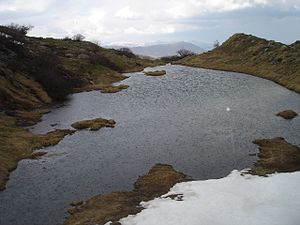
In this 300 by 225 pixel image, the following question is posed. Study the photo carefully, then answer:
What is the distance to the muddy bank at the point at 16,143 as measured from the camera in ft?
145

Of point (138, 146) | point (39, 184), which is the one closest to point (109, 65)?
point (138, 146)

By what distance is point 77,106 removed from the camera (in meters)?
77.3

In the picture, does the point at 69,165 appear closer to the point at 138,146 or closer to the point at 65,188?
the point at 65,188

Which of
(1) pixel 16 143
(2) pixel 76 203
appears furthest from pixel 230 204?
(1) pixel 16 143

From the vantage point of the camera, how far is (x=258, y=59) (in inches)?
4523

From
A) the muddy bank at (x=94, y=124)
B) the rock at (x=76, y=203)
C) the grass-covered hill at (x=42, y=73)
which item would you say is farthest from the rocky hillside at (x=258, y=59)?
the rock at (x=76, y=203)

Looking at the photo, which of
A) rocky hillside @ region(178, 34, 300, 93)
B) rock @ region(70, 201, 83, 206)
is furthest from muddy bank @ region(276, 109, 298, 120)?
rock @ region(70, 201, 83, 206)

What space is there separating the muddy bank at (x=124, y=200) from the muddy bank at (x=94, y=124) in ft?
66.1

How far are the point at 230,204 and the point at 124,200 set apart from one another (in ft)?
30.9

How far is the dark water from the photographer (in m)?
37.1

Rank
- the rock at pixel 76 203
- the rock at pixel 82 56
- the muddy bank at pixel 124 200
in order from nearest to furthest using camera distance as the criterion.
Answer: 1. the muddy bank at pixel 124 200
2. the rock at pixel 76 203
3. the rock at pixel 82 56

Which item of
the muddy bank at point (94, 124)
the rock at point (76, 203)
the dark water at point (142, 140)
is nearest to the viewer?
the rock at point (76, 203)

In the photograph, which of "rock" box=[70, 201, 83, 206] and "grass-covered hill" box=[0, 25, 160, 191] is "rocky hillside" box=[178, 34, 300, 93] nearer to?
"grass-covered hill" box=[0, 25, 160, 191]

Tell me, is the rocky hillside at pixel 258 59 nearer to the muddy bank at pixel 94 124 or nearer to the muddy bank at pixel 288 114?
the muddy bank at pixel 288 114
